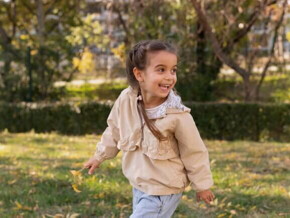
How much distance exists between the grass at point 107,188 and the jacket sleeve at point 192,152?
60.1 inches

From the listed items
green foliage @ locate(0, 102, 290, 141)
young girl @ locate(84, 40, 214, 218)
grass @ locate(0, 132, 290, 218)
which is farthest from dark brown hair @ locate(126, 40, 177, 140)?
green foliage @ locate(0, 102, 290, 141)

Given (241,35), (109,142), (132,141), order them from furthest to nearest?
(241,35) → (109,142) → (132,141)

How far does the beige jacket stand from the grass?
1461 mm

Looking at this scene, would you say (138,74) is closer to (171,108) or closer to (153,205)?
(171,108)

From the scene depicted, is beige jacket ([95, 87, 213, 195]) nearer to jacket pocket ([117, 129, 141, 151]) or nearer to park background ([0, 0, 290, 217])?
jacket pocket ([117, 129, 141, 151])

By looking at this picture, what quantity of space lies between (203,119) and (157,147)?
854 centimetres

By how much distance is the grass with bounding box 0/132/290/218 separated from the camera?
446cm

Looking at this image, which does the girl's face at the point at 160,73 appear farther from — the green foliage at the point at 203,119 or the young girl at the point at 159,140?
the green foliage at the point at 203,119

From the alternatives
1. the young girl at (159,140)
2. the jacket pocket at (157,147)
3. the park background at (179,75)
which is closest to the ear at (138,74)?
the young girl at (159,140)

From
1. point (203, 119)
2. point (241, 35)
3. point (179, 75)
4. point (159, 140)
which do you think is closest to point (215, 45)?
point (241, 35)

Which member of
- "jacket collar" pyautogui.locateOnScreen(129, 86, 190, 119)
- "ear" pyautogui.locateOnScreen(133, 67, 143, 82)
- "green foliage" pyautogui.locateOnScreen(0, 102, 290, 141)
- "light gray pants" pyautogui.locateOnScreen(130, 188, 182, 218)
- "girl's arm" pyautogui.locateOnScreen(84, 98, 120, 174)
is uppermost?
"ear" pyautogui.locateOnScreen(133, 67, 143, 82)

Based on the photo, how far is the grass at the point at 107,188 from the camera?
4461mm

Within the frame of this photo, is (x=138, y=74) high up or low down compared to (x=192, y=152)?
up

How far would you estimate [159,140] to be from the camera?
289 centimetres
